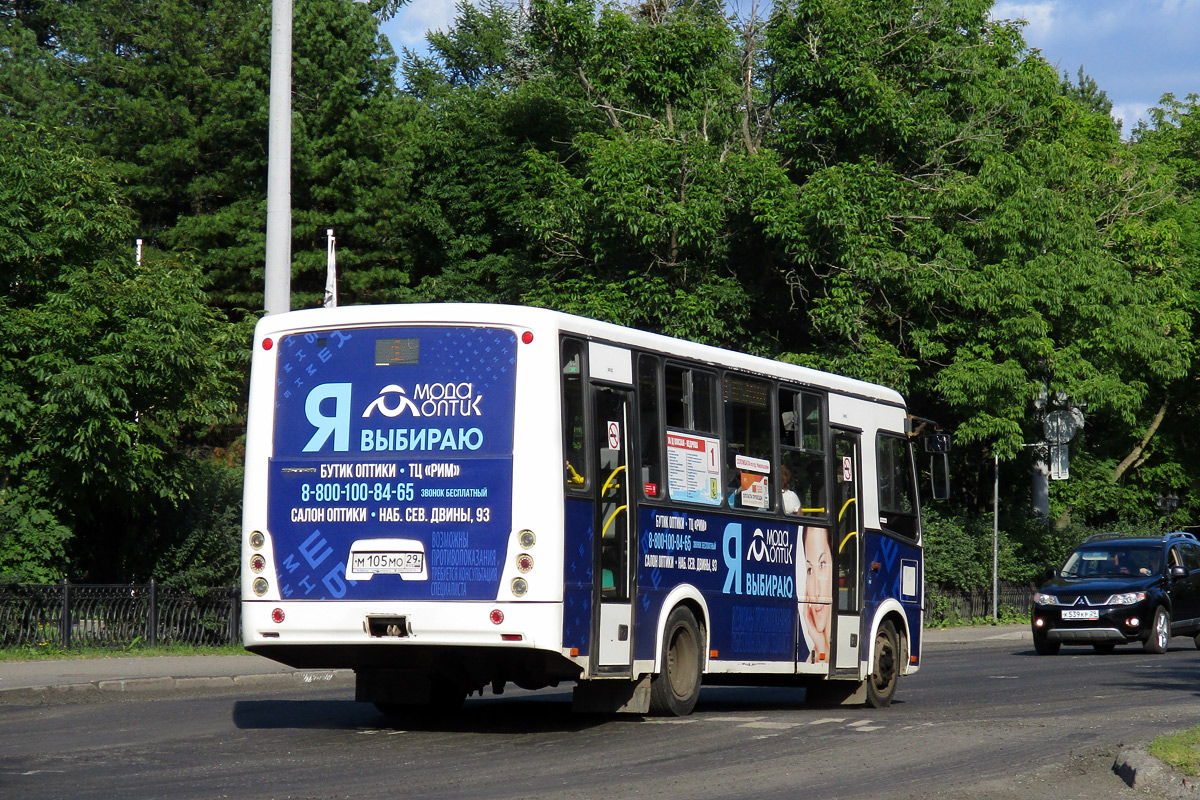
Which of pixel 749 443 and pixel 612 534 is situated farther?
pixel 749 443

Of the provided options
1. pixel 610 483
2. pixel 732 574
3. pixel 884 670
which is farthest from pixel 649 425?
pixel 884 670

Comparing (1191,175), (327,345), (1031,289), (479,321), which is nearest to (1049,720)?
(479,321)

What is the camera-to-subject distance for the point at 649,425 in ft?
39.1

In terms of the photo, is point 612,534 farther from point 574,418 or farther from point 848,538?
point 848,538

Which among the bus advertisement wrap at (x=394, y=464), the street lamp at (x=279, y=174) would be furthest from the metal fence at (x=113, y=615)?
the bus advertisement wrap at (x=394, y=464)

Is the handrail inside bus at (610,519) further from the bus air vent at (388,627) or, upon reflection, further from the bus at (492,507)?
the bus air vent at (388,627)

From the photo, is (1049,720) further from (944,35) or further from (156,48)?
(156,48)

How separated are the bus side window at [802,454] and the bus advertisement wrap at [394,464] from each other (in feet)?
12.8

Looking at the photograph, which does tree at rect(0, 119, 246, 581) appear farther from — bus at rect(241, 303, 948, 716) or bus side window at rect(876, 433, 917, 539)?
bus side window at rect(876, 433, 917, 539)

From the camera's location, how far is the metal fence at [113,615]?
19031 millimetres

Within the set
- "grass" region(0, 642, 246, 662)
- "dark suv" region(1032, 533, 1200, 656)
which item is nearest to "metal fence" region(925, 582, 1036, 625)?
"dark suv" region(1032, 533, 1200, 656)

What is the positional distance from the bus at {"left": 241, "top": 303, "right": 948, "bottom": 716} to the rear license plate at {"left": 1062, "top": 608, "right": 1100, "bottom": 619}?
1288 cm

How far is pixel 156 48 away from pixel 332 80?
19.2 ft

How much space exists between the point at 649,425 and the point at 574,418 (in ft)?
3.69
